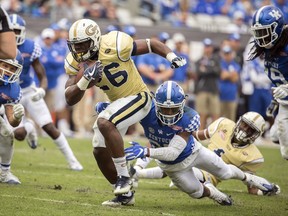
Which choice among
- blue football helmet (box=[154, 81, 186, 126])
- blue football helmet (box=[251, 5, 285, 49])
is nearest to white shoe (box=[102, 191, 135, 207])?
blue football helmet (box=[154, 81, 186, 126])

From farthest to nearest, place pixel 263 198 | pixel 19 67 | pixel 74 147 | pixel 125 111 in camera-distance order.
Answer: pixel 74 147
pixel 263 198
pixel 19 67
pixel 125 111

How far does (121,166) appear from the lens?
6512 mm

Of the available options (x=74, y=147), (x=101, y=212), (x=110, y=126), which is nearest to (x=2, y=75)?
(x=110, y=126)

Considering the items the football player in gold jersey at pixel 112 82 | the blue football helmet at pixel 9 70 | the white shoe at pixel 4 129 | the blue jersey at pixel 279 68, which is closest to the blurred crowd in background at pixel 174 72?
the blue jersey at pixel 279 68

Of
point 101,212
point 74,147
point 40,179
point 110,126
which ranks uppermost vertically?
point 110,126

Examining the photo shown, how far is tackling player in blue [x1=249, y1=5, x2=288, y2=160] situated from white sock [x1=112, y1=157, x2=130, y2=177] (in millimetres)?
1827

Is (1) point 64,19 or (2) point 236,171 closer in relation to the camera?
(2) point 236,171

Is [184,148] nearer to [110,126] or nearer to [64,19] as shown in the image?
[110,126]

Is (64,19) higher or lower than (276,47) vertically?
lower

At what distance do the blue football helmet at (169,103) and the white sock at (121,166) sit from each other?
50 centimetres

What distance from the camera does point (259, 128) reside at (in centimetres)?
801

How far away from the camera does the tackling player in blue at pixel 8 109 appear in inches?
281

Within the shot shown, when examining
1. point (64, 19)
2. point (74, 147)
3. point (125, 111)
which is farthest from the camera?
point (64, 19)

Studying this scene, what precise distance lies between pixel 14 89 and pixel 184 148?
1.93 meters
